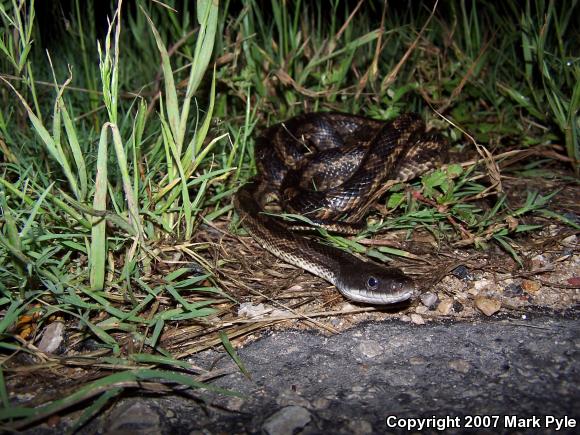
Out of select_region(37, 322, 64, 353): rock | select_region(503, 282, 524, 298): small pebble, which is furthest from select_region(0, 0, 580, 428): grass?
select_region(503, 282, 524, 298): small pebble

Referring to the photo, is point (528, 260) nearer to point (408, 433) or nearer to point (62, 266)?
point (408, 433)

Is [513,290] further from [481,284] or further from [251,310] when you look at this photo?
[251,310]

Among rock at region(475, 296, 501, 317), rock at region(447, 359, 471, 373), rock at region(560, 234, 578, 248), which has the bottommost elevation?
rock at region(560, 234, 578, 248)

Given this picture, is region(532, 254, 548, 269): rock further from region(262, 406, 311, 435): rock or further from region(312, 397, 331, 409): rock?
region(262, 406, 311, 435): rock

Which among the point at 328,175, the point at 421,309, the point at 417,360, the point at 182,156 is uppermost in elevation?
the point at 182,156

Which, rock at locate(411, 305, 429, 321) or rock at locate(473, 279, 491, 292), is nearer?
rock at locate(411, 305, 429, 321)

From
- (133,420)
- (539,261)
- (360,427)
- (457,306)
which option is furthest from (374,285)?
(133,420)

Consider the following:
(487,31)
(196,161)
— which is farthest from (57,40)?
(487,31)
